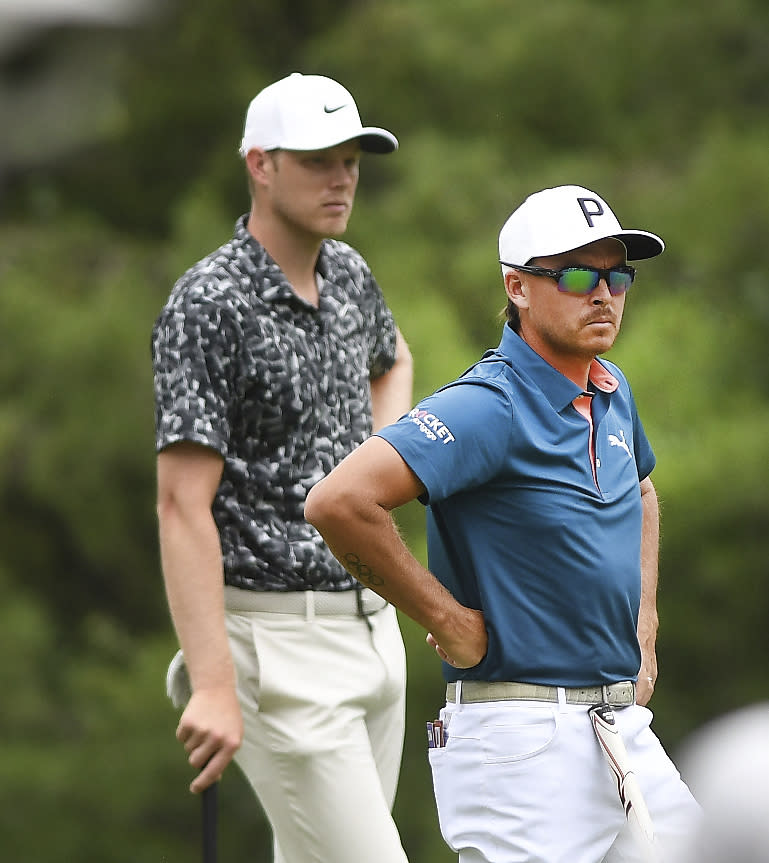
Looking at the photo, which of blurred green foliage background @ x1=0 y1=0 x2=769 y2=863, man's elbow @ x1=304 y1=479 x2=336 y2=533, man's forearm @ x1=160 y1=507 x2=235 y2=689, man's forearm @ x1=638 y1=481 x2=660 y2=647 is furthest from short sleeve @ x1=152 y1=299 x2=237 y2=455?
blurred green foliage background @ x1=0 y1=0 x2=769 y2=863

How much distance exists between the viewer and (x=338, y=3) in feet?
27.6

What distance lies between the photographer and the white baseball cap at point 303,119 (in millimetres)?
2352

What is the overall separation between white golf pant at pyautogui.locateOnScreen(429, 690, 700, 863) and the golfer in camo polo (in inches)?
12.8

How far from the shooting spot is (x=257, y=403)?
2.24m

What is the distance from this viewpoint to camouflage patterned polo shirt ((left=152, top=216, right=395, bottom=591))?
7.20ft

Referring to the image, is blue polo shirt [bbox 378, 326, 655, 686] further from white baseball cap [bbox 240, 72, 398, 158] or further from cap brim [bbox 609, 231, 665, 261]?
white baseball cap [bbox 240, 72, 398, 158]

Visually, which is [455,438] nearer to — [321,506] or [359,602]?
[321,506]

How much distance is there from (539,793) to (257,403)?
27.1 inches

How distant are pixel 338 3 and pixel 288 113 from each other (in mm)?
6307

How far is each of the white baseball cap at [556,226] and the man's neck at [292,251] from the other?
413 millimetres

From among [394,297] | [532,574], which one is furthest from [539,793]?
[394,297]

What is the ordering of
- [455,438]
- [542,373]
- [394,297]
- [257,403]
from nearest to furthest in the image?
[455,438]
[542,373]
[257,403]
[394,297]

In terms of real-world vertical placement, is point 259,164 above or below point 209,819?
above

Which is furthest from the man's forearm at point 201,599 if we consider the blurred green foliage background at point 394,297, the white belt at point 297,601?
the blurred green foliage background at point 394,297
